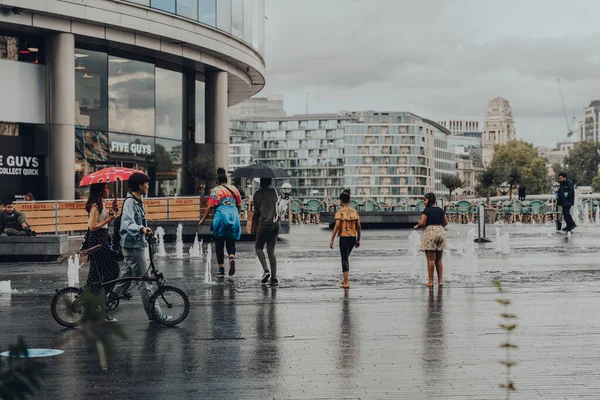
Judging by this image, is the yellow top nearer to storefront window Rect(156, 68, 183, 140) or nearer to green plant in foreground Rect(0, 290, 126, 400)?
green plant in foreground Rect(0, 290, 126, 400)

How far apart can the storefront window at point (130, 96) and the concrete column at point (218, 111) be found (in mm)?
4114

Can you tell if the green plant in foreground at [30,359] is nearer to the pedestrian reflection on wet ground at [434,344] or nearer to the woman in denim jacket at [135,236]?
the pedestrian reflection on wet ground at [434,344]

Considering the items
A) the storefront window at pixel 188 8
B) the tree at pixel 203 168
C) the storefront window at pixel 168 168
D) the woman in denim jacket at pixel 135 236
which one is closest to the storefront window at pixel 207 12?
the storefront window at pixel 188 8

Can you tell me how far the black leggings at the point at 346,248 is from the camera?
16309 millimetres

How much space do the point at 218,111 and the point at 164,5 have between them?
848cm

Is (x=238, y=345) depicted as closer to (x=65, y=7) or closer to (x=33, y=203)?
(x=33, y=203)

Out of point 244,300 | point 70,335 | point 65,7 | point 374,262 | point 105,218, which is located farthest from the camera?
point 65,7

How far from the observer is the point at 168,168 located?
153ft

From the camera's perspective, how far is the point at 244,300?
14758 mm

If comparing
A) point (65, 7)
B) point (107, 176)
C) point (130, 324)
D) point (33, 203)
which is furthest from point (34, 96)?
point (130, 324)

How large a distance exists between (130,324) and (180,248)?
14.8m

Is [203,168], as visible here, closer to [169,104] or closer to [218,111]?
[169,104]

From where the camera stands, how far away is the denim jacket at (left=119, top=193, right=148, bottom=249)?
477 inches

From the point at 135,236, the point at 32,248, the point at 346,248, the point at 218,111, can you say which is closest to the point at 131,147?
the point at 218,111
